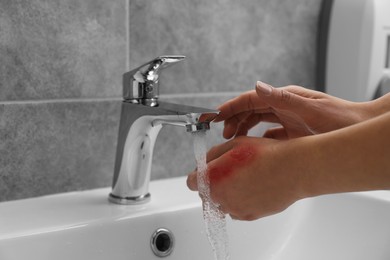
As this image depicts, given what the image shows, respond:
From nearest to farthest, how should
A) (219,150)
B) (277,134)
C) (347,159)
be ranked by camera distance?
(347,159) → (219,150) → (277,134)

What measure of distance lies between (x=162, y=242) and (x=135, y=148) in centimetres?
12

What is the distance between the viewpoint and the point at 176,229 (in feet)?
2.24

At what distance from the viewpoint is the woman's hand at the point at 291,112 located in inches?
23.2

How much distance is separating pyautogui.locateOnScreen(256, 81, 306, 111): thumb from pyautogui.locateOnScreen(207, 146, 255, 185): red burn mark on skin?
0.06m

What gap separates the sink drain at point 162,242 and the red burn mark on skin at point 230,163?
14 cm

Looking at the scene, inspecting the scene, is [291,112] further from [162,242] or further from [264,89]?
[162,242]

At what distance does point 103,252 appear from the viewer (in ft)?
2.08

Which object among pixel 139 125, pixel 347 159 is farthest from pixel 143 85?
pixel 347 159

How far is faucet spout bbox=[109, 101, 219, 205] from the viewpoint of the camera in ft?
2.15

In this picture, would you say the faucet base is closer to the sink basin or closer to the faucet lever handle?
the sink basin

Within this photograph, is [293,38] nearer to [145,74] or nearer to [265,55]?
[265,55]

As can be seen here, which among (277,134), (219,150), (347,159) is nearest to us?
(347,159)

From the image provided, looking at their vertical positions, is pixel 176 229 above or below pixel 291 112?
below

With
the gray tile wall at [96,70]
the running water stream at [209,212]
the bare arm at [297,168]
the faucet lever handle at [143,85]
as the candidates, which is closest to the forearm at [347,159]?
the bare arm at [297,168]
